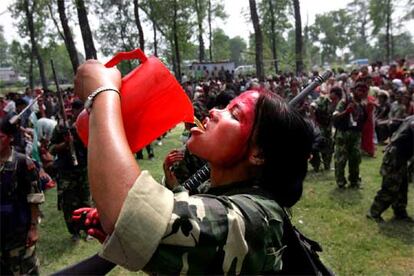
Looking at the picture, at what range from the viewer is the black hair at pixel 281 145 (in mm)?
1277

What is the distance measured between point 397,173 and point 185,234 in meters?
5.69

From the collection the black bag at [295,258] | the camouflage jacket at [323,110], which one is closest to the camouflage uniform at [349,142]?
the camouflage jacket at [323,110]

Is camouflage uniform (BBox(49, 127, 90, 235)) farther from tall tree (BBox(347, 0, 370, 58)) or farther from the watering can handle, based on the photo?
tall tree (BBox(347, 0, 370, 58))

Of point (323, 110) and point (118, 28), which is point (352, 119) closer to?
point (323, 110)

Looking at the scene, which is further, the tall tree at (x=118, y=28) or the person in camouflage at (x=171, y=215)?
the tall tree at (x=118, y=28)

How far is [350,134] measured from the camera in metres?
7.83

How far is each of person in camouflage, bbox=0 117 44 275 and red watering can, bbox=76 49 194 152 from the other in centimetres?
287

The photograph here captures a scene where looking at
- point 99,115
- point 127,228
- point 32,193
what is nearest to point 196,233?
point 127,228

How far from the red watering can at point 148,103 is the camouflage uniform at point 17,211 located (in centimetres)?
287

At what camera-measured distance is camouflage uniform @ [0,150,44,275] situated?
3668 millimetres

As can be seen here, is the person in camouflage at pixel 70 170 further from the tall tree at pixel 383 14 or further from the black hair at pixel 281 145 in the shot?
the tall tree at pixel 383 14

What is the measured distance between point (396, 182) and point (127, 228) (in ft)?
19.2

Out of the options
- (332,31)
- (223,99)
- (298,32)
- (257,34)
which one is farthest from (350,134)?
(332,31)

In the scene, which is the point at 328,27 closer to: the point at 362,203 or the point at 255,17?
the point at 255,17
